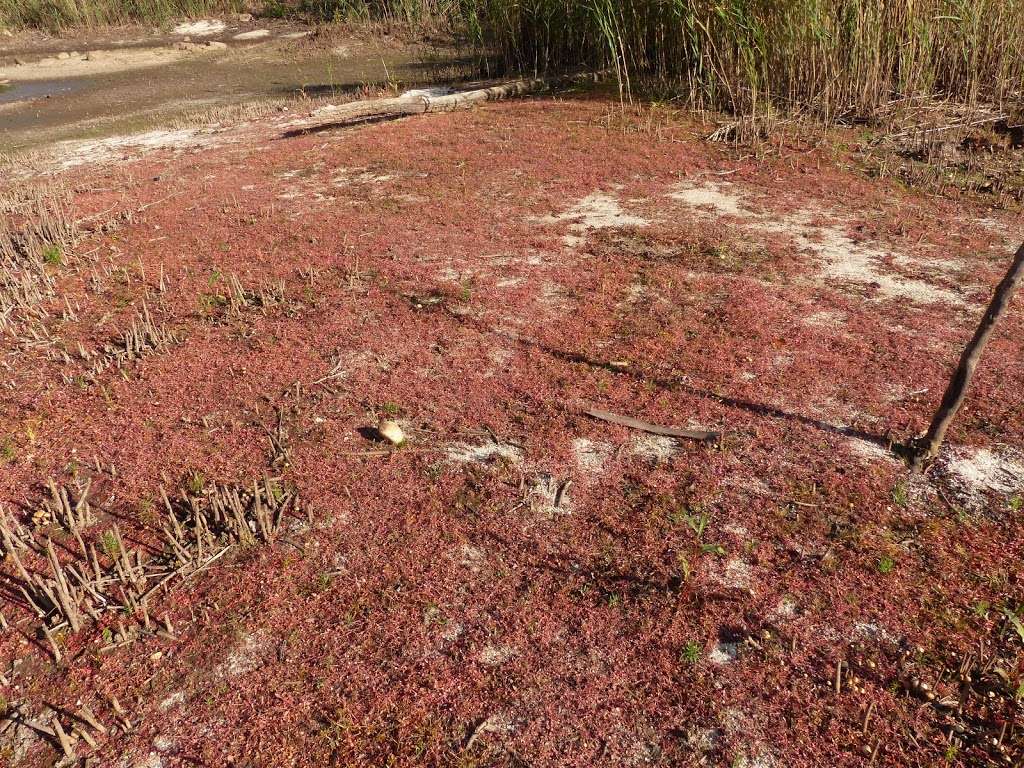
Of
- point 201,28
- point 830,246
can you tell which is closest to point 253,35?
point 201,28

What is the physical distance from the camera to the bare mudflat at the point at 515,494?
10.2 ft

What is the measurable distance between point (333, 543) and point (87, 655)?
1260 millimetres

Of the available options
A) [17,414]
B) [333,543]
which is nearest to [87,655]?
[333,543]

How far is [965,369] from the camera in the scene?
4.01m

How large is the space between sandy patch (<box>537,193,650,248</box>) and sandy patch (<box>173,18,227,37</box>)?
24.3 metres

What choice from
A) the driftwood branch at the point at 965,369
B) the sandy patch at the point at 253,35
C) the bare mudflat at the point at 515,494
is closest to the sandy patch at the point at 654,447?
the bare mudflat at the point at 515,494

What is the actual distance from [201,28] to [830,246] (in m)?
27.7

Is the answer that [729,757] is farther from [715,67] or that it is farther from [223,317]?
[715,67]

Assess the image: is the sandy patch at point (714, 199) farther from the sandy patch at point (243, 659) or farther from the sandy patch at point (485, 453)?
the sandy patch at point (243, 659)

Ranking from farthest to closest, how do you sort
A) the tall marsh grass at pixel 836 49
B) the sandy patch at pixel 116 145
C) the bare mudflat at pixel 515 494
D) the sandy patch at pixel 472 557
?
the sandy patch at pixel 116 145 → the tall marsh grass at pixel 836 49 → the sandy patch at pixel 472 557 → the bare mudflat at pixel 515 494

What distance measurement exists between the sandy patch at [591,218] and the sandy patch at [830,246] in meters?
0.84

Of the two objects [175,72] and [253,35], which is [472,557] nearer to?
[175,72]

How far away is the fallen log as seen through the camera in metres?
13.4

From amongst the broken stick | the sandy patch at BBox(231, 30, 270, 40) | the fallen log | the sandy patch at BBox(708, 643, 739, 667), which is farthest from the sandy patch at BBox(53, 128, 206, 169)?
the sandy patch at BBox(231, 30, 270, 40)
